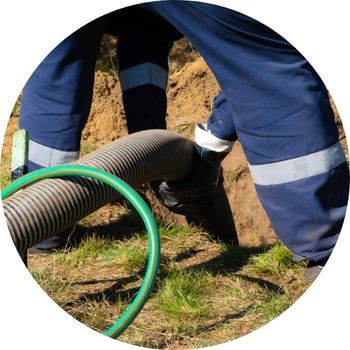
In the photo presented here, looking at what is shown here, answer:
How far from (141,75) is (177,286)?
4.11 ft

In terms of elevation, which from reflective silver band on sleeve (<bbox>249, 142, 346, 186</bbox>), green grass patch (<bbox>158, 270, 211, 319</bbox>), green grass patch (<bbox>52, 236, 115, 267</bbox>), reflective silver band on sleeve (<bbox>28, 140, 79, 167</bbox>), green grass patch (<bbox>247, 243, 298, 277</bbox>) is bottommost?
green grass patch (<bbox>52, 236, 115, 267</bbox>)

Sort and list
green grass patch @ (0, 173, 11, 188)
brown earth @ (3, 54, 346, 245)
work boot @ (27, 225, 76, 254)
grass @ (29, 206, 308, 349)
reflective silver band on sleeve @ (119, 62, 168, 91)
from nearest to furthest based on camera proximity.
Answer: grass @ (29, 206, 308, 349), work boot @ (27, 225, 76, 254), reflective silver band on sleeve @ (119, 62, 168, 91), green grass patch @ (0, 173, 11, 188), brown earth @ (3, 54, 346, 245)

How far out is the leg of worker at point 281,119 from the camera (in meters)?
2.00

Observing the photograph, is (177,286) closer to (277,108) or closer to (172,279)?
(172,279)

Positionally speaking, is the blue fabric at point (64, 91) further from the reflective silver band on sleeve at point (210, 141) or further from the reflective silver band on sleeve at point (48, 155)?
the reflective silver band on sleeve at point (210, 141)

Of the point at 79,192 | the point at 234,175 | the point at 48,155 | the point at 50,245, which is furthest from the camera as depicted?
the point at 234,175

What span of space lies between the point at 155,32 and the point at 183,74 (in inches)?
56.0

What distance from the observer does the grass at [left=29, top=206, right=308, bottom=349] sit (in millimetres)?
2137

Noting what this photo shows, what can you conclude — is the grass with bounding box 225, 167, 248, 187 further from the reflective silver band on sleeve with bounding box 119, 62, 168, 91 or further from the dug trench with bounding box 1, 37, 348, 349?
the reflective silver band on sleeve with bounding box 119, 62, 168, 91

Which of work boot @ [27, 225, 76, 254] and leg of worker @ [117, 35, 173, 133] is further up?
leg of worker @ [117, 35, 173, 133]

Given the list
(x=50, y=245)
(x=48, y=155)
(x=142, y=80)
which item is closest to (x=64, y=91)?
(x=48, y=155)

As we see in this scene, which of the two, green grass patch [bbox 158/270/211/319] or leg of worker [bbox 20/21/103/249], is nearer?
green grass patch [bbox 158/270/211/319]

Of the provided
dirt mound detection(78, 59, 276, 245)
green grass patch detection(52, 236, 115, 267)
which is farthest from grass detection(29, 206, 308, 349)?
dirt mound detection(78, 59, 276, 245)

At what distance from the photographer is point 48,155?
269cm
